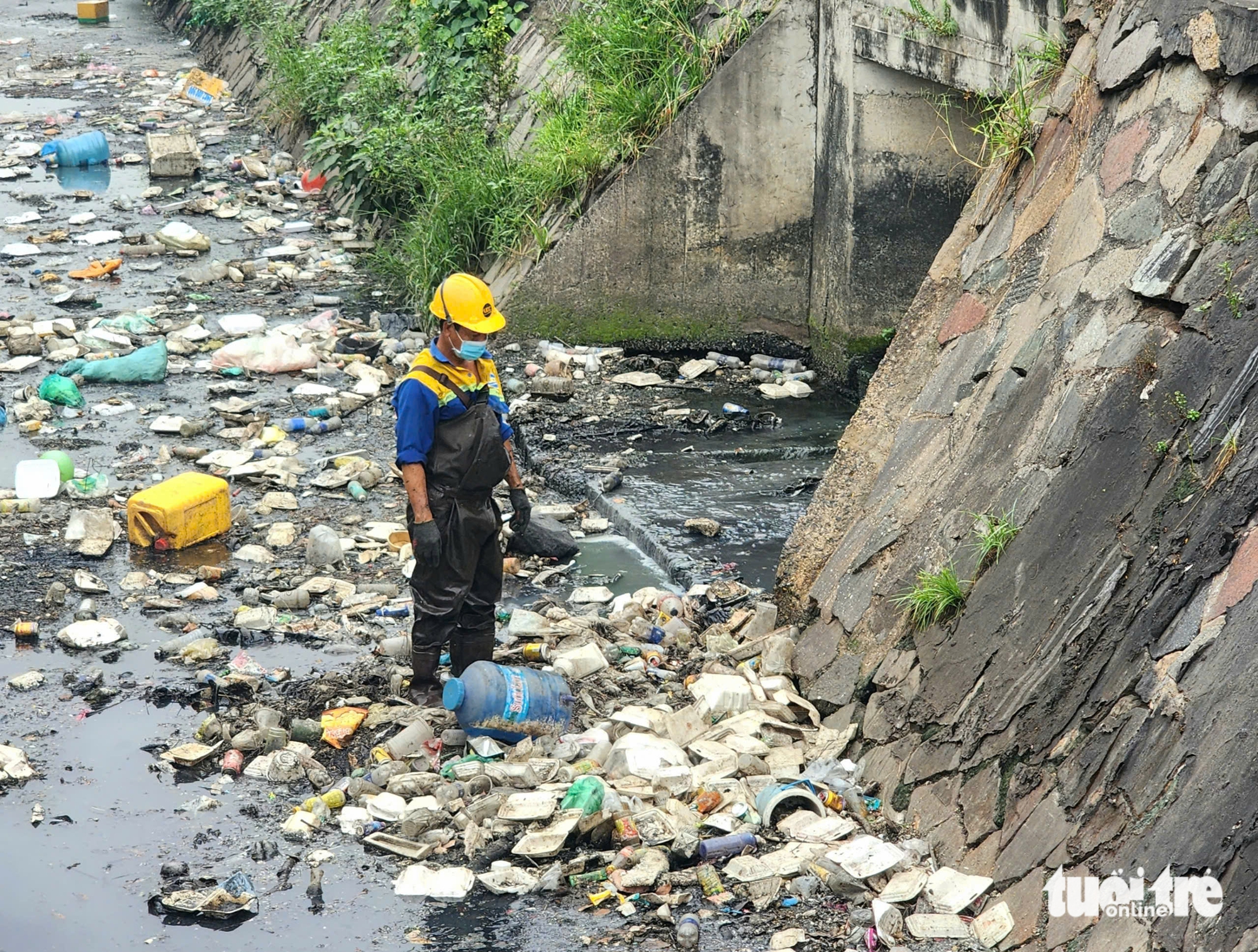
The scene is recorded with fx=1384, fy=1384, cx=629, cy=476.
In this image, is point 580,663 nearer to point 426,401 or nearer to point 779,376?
point 426,401

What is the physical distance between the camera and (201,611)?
6.10 metres

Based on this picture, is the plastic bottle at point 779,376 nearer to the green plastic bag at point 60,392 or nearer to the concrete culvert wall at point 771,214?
the concrete culvert wall at point 771,214

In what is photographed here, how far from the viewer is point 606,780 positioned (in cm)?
462

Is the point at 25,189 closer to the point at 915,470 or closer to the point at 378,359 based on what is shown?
the point at 378,359

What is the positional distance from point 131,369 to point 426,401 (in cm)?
459

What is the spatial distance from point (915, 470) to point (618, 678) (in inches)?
54.1

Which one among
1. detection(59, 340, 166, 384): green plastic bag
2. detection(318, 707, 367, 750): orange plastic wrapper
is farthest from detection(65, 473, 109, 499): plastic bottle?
detection(318, 707, 367, 750): orange plastic wrapper

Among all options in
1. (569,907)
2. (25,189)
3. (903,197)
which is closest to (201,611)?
(569,907)

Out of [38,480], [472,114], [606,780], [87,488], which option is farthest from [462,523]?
[472,114]

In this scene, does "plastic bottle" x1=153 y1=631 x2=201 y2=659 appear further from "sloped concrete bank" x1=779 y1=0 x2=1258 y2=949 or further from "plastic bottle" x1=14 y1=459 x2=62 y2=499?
"sloped concrete bank" x1=779 y1=0 x2=1258 y2=949

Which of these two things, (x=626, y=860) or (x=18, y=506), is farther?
(x=18, y=506)

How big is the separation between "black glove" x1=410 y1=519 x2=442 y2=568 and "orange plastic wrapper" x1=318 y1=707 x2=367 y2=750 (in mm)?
683

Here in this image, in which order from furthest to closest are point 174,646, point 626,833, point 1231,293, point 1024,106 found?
point 174,646, point 1024,106, point 626,833, point 1231,293

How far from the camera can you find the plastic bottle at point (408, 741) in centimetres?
484
